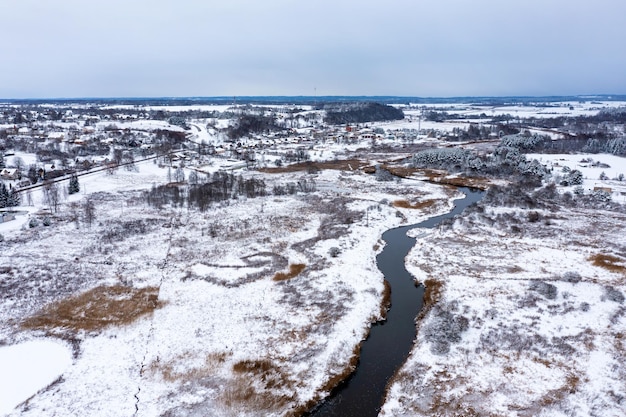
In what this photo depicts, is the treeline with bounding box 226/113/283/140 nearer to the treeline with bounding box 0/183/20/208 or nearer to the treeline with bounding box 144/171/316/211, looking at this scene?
the treeline with bounding box 144/171/316/211

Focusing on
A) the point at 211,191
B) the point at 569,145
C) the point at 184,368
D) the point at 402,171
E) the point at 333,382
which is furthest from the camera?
the point at 569,145

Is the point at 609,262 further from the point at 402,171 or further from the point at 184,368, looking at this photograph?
the point at 402,171

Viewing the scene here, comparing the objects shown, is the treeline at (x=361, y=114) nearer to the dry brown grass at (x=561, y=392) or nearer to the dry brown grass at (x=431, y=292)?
the dry brown grass at (x=431, y=292)

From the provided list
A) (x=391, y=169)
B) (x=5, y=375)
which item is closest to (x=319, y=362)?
(x=5, y=375)

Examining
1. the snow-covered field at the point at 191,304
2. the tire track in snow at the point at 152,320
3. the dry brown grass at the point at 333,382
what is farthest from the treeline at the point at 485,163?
the dry brown grass at the point at 333,382

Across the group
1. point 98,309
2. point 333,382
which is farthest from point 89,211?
point 333,382
